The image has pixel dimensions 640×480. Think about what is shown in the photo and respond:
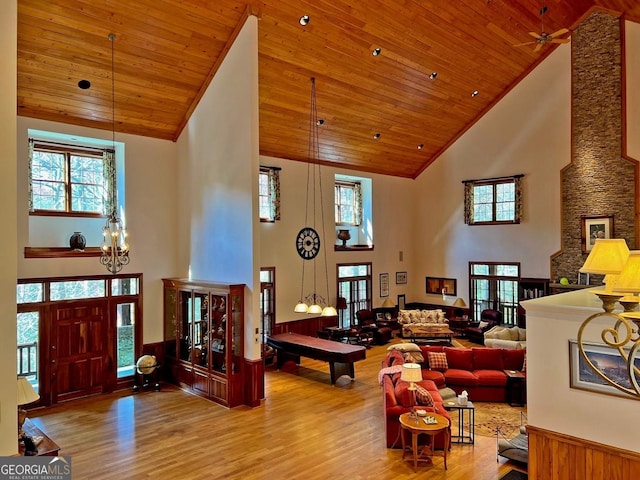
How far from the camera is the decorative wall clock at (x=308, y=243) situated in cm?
1179

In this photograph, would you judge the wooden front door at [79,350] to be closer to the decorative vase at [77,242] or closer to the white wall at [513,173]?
the decorative vase at [77,242]

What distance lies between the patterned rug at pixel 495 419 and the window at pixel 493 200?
628cm

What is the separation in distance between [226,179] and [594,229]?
29.5 ft

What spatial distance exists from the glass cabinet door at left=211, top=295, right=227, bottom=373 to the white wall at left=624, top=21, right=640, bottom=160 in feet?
32.4

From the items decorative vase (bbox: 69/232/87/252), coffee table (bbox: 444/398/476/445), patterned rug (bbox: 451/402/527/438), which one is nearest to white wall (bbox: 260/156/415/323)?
decorative vase (bbox: 69/232/87/252)

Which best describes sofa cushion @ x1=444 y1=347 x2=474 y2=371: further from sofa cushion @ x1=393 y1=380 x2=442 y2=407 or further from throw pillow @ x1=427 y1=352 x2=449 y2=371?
sofa cushion @ x1=393 y1=380 x2=442 y2=407

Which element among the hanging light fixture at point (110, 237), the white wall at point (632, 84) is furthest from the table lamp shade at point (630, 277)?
the white wall at point (632, 84)

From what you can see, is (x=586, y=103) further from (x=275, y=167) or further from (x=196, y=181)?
(x=196, y=181)

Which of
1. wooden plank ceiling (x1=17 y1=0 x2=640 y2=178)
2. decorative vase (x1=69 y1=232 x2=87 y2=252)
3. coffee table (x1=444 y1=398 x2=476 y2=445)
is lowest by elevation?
coffee table (x1=444 y1=398 x2=476 y2=445)

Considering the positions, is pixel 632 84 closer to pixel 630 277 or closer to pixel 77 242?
pixel 630 277

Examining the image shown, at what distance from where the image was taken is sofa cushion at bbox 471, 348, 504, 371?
8664 millimetres

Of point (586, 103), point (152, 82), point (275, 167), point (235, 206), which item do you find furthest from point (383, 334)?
point (152, 82)

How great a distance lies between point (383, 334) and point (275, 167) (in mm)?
5612

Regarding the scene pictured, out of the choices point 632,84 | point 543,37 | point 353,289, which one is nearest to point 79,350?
point 353,289
